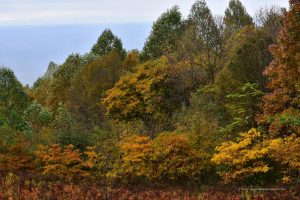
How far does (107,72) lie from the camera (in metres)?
52.2

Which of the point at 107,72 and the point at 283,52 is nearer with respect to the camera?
the point at 283,52

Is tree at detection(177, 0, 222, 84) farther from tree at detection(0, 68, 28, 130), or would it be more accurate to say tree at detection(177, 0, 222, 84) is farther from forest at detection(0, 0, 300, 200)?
tree at detection(0, 68, 28, 130)

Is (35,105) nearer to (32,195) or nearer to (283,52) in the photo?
(32,195)

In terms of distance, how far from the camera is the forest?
69.1 feet

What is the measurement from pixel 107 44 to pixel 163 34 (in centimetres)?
984

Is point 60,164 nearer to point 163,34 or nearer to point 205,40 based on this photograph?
point 205,40

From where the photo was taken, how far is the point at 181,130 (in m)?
29.6

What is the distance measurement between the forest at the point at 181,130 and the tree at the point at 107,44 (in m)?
13.1

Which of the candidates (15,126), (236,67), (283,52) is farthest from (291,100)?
(15,126)

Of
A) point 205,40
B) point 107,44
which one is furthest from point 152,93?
point 107,44

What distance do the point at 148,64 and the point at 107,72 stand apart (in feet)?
30.8

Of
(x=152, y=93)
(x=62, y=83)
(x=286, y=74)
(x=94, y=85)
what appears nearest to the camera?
(x=286, y=74)

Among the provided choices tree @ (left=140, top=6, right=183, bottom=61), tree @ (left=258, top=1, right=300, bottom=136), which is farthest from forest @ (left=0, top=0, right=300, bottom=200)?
tree @ (left=140, top=6, right=183, bottom=61)

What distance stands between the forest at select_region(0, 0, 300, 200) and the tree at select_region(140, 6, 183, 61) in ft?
24.9
